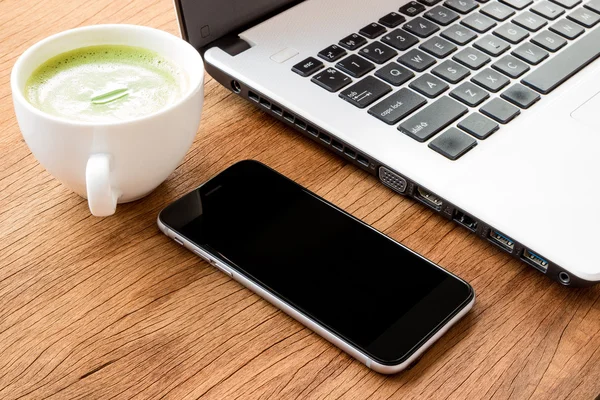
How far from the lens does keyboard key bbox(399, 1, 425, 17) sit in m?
0.81

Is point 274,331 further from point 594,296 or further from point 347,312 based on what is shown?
point 594,296

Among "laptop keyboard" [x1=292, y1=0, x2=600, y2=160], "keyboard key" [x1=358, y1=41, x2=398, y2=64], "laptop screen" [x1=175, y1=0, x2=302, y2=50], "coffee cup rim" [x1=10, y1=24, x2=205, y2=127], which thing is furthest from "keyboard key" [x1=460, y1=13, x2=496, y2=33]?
"coffee cup rim" [x1=10, y1=24, x2=205, y2=127]

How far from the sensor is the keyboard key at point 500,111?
26.2 inches

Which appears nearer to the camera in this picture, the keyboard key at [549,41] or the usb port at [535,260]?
the usb port at [535,260]

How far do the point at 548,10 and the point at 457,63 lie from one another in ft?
0.54

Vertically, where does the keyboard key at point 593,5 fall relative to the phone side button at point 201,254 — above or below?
above

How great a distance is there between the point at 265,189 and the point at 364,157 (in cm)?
9

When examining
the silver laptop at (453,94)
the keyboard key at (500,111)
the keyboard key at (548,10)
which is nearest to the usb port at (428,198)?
the silver laptop at (453,94)

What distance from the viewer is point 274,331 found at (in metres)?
0.54

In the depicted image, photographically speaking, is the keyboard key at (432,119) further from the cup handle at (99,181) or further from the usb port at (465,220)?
the cup handle at (99,181)

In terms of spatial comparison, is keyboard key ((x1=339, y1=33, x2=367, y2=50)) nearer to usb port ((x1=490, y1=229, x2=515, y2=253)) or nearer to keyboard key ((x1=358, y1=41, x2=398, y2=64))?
keyboard key ((x1=358, y1=41, x2=398, y2=64))

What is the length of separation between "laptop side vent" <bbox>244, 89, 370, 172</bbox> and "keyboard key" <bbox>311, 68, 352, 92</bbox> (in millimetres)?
41

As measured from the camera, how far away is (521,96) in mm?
693

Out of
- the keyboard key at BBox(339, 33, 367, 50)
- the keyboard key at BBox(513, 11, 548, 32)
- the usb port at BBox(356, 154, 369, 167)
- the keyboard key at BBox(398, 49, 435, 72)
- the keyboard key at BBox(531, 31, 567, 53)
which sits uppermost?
the keyboard key at BBox(339, 33, 367, 50)
